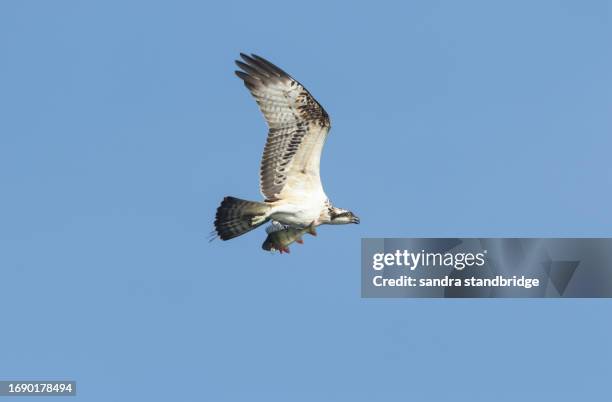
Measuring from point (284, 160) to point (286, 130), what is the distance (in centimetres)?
39

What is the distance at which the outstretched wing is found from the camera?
70.6ft

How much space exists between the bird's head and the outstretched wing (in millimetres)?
300

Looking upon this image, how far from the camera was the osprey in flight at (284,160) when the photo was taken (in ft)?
70.6

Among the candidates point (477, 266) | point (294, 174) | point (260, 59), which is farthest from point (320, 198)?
point (477, 266)

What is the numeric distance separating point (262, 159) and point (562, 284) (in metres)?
5.48

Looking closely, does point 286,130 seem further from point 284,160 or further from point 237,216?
point 237,216

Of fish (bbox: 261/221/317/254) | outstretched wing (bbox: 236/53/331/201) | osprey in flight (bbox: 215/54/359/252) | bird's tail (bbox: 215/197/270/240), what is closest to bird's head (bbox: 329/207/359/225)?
osprey in flight (bbox: 215/54/359/252)

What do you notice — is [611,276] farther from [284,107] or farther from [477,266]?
[284,107]

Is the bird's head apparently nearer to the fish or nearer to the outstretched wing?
the outstretched wing

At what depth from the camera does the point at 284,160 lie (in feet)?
71.5

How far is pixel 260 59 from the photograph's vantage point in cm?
2152

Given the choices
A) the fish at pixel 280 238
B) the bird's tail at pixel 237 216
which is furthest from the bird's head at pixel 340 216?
the bird's tail at pixel 237 216

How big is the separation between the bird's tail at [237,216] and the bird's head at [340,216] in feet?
2.94
